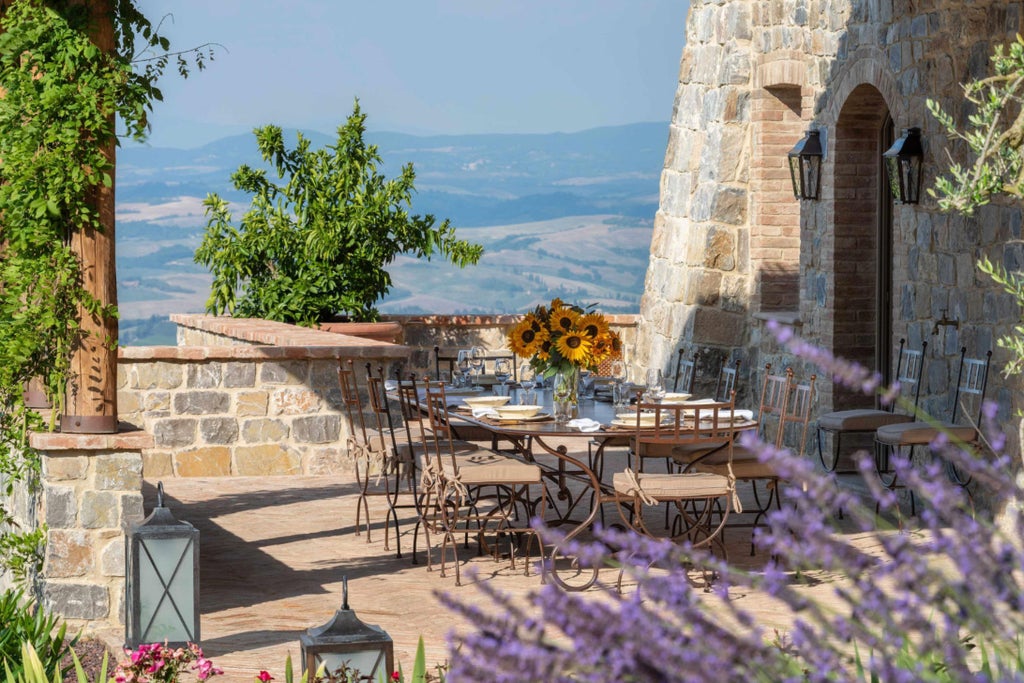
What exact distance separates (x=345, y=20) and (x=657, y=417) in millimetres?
59557

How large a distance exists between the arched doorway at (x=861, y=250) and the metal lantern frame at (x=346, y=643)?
678cm

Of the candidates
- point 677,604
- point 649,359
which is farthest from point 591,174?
point 677,604

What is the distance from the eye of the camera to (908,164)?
8.23 m

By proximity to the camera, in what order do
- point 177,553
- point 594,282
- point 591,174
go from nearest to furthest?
point 177,553 → point 594,282 → point 591,174

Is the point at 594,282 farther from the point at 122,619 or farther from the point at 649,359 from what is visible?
the point at 122,619

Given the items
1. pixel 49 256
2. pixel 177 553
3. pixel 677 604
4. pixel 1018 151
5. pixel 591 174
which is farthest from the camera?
pixel 591 174

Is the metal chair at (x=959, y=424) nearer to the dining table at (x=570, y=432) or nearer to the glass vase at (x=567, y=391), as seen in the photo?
the dining table at (x=570, y=432)

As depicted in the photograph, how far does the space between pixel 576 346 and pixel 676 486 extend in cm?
87

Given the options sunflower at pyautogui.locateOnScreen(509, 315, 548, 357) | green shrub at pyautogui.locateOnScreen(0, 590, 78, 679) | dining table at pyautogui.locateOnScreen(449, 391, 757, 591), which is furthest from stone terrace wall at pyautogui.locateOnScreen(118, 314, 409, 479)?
green shrub at pyautogui.locateOnScreen(0, 590, 78, 679)

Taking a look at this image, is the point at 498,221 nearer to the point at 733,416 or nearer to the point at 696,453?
the point at 696,453

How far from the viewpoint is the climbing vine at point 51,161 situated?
17.1 ft

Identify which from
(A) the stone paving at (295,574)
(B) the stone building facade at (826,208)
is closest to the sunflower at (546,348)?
(A) the stone paving at (295,574)

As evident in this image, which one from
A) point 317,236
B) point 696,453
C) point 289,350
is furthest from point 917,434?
point 317,236

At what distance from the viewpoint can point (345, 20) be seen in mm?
63094
